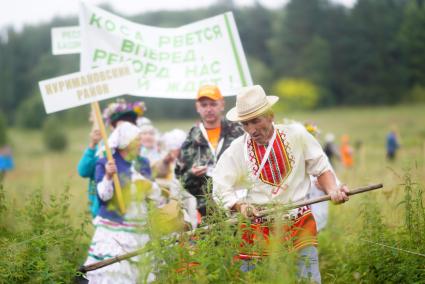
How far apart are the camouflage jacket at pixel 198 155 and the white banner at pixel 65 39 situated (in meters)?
2.99

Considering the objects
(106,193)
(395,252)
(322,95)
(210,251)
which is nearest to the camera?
(210,251)

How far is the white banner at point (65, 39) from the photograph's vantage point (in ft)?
29.8

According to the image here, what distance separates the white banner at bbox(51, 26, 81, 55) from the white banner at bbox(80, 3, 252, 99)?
1.28 metres

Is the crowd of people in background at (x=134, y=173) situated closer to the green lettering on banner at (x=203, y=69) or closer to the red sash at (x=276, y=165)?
the green lettering on banner at (x=203, y=69)

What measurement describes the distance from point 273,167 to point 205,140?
1.89 metres

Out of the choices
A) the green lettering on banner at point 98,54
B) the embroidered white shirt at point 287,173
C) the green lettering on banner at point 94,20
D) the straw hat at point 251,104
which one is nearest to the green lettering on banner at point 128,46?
the green lettering on banner at point 98,54

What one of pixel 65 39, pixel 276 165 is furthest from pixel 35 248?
pixel 65 39

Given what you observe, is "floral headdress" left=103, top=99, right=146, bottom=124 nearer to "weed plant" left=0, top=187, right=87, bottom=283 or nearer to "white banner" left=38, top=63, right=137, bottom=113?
"white banner" left=38, top=63, right=137, bottom=113

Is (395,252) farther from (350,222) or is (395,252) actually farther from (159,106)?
(159,106)

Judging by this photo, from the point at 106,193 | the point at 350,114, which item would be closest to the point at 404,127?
the point at 350,114

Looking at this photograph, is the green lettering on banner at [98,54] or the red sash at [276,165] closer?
the red sash at [276,165]

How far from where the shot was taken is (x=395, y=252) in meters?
5.28

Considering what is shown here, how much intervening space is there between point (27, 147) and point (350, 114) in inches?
1430

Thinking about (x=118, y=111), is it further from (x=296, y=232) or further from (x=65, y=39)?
(x=296, y=232)
